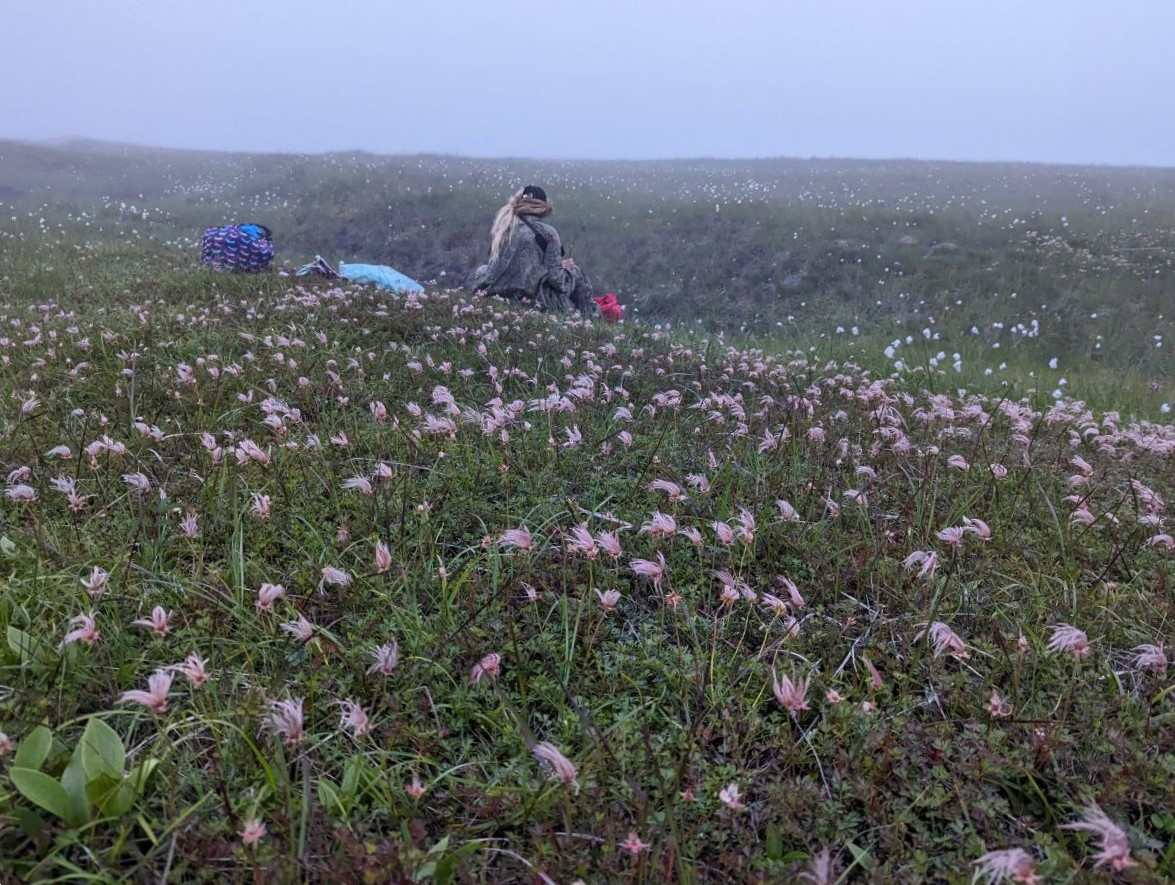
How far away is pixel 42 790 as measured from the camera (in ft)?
5.17

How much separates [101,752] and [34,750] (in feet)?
0.49

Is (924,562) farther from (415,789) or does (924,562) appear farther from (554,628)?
(415,789)

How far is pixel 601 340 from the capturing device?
302 inches

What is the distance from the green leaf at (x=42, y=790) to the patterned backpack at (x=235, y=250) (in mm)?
10411

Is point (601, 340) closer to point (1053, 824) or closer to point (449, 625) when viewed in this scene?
point (449, 625)

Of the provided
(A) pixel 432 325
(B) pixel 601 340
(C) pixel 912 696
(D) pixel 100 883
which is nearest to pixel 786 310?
A: (B) pixel 601 340

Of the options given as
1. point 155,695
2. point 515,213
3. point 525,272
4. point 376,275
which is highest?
point 515,213

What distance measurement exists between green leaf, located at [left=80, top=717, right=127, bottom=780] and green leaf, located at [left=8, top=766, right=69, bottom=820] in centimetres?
7

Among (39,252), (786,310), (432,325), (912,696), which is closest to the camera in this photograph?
(912,696)

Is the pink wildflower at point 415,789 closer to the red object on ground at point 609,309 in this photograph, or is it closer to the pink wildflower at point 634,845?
the pink wildflower at point 634,845

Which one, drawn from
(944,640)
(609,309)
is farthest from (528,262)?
(944,640)

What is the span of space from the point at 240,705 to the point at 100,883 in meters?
0.54

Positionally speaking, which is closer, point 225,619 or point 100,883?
point 100,883

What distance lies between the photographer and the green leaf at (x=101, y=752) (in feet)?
5.46
